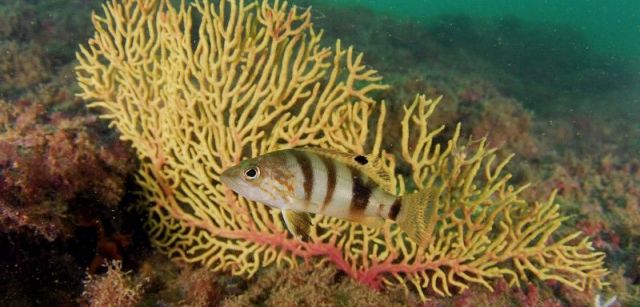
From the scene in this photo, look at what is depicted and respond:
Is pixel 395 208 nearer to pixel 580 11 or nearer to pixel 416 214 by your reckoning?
pixel 416 214

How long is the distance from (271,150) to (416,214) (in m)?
1.72

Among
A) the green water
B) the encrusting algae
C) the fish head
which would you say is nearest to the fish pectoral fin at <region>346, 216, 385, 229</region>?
the fish head

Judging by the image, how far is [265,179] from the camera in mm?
2314

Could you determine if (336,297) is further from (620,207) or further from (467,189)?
(620,207)

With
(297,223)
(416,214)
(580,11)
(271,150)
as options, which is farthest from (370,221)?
(580,11)

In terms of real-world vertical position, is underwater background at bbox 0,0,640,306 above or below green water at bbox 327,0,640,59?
above

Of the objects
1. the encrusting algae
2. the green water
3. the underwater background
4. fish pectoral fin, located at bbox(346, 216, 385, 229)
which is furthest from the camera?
the green water

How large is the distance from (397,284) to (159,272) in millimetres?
2374

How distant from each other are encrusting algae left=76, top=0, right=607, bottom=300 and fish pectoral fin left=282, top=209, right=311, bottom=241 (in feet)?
4.20

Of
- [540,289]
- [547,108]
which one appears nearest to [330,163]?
[540,289]

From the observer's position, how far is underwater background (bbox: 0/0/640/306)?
340cm

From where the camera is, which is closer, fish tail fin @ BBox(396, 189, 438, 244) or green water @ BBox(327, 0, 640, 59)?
fish tail fin @ BBox(396, 189, 438, 244)

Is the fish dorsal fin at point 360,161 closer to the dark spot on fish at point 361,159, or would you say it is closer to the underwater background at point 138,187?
the dark spot on fish at point 361,159

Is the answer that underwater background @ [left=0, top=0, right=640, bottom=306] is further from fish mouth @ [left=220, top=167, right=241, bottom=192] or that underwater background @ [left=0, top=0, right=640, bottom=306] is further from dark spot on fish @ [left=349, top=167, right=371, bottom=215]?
fish mouth @ [left=220, top=167, right=241, bottom=192]
